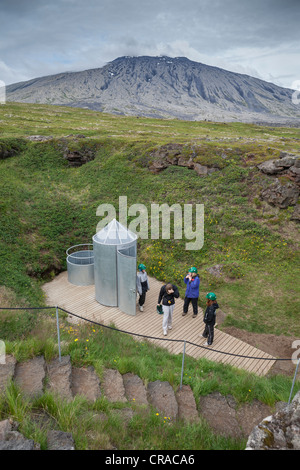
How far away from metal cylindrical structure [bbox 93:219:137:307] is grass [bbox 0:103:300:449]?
2.76 meters

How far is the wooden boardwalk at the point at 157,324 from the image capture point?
10.3 meters

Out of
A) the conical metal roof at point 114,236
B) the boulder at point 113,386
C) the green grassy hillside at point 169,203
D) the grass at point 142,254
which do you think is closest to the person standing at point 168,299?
the grass at point 142,254

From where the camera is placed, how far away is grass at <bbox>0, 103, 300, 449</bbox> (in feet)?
A: 18.6

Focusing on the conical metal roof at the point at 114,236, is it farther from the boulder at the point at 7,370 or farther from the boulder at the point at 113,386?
the boulder at the point at 7,370

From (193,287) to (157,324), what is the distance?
2.20 m

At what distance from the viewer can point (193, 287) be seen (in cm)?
1209

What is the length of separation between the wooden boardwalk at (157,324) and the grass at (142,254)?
1.02m

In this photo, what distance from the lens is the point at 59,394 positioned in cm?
568

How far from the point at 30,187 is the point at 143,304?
600 inches

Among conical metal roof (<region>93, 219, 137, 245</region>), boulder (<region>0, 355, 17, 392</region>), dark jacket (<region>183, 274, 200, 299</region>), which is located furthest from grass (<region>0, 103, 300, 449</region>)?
conical metal roof (<region>93, 219, 137, 245</region>)

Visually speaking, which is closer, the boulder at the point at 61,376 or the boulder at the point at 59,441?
the boulder at the point at 59,441
